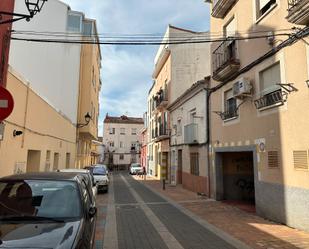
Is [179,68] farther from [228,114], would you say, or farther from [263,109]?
[263,109]

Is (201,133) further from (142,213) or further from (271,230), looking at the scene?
(271,230)

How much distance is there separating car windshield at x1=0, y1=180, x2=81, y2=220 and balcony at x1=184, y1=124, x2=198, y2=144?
1266 cm

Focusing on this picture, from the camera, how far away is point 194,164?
17.7 metres

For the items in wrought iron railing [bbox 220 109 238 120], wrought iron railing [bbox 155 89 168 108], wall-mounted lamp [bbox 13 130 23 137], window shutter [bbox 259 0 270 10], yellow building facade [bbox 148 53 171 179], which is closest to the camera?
wall-mounted lamp [bbox 13 130 23 137]

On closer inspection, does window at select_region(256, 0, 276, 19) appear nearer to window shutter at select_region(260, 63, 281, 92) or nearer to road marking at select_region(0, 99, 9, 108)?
window shutter at select_region(260, 63, 281, 92)

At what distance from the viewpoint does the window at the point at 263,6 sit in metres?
9.70

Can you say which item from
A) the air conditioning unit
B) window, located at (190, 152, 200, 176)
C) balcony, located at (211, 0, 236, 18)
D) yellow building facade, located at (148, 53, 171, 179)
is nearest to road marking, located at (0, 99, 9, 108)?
the air conditioning unit

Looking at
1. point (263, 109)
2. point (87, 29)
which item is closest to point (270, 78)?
point (263, 109)

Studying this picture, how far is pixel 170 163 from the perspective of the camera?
24.8 meters

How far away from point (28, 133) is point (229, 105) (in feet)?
26.6

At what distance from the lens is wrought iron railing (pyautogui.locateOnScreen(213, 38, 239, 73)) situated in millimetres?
11935

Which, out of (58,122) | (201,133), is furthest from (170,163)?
(58,122)

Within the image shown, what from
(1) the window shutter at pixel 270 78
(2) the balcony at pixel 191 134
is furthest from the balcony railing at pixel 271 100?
(2) the balcony at pixel 191 134

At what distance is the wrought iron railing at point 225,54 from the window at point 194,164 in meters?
5.75
